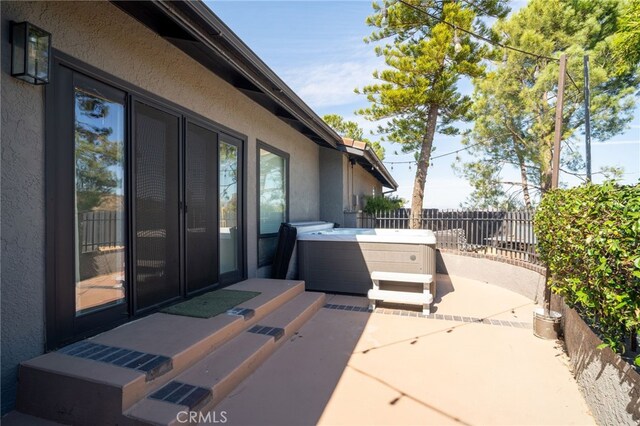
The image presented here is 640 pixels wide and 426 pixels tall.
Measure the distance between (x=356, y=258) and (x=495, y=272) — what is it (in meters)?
3.55

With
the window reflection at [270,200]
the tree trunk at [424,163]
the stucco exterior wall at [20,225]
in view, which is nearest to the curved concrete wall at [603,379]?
the stucco exterior wall at [20,225]

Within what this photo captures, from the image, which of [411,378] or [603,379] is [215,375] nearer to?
[411,378]

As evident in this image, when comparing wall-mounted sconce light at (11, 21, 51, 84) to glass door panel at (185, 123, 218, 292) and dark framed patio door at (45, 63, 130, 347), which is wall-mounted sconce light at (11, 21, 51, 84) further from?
glass door panel at (185, 123, 218, 292)

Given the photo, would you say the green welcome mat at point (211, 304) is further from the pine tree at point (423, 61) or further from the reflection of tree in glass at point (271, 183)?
the pine tree at point (423, 61)

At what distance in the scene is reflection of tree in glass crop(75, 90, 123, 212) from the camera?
284 cm

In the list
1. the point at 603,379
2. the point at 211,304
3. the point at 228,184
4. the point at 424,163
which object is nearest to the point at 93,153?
the point at 211,304

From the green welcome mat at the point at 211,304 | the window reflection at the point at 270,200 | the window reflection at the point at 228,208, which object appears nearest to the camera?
the green welcome mat at the point at 211,304

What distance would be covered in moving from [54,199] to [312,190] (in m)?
6.39

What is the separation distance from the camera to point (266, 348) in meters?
3.30

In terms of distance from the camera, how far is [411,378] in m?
3.05

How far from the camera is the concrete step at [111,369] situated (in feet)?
6.93

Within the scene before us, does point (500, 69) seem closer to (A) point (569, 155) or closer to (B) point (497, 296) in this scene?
(A) point (569, 155)

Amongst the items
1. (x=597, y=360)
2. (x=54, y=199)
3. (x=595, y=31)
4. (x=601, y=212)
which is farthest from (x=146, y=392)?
(x=595, y=31)

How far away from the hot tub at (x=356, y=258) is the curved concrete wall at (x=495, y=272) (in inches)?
74.2
